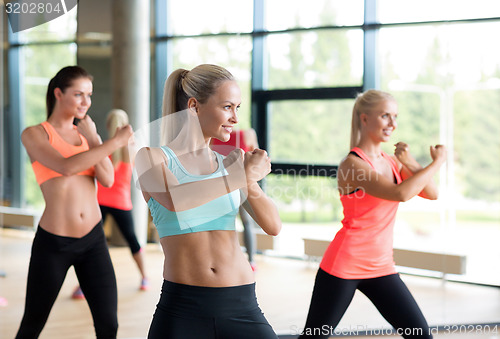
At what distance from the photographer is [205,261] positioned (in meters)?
1.44

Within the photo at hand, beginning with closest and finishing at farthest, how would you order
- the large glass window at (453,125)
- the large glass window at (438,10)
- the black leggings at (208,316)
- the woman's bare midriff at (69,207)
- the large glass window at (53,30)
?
the black leggings at (208,316), the woman's bare midriff at (69,207), the large glass window at (53,30), the large glass window at (438,10), the large glass window at (453,125)

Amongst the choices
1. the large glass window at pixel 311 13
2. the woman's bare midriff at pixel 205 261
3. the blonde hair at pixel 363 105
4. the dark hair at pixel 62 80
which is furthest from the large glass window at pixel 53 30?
the woman's bare midriff at pixel 205 261

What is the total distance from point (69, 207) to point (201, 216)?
1033 millimetres

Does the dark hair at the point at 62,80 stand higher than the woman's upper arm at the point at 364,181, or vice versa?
the dark hair at the point at 62,80

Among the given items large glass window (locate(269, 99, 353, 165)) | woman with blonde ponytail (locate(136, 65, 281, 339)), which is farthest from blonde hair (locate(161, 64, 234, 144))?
large glass window (locate(269, 99, 353, 165))

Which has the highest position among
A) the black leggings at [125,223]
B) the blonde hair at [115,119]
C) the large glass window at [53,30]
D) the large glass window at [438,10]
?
the large glass window at [438,10]

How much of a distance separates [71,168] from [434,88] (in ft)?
7.85

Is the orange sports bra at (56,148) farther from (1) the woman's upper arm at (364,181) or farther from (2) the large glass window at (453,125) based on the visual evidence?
(2) the large glass window at (453,125)

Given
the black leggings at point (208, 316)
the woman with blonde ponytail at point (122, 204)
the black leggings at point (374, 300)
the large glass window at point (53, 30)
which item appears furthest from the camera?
the woman with blonde ponytail at point (122, 204)

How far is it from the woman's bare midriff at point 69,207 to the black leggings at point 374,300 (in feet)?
2.96

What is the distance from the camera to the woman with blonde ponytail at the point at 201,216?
4.61ft

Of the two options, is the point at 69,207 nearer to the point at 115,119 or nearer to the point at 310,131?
the point at 115,119

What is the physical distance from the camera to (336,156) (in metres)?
3.45

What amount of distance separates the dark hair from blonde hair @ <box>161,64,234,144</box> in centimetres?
97
